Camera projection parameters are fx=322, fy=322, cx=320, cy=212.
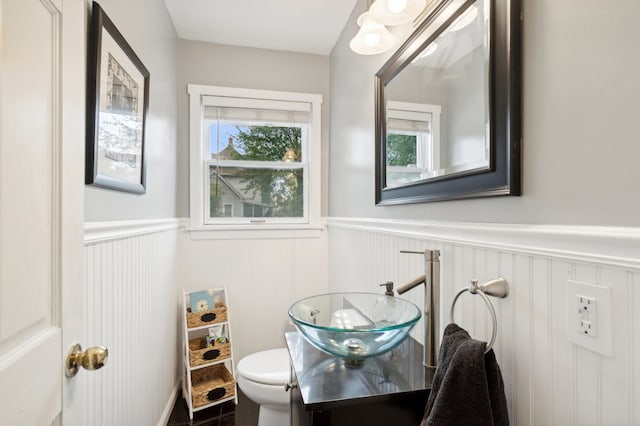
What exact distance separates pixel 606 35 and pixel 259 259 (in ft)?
7.18

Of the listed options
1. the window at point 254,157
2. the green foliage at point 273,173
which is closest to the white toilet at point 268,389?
the window at point 254,157

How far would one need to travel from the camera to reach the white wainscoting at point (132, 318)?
42.7 inches

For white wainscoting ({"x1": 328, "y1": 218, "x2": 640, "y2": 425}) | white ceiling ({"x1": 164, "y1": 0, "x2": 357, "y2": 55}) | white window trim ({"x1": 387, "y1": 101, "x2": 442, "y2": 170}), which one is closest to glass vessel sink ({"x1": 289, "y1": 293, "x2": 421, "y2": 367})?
white wainscoting ({"x1": 328, "y1": 218, "x2": 640, "y2": 425})

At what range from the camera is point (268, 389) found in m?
1.62

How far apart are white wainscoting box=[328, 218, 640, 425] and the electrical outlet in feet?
0.09

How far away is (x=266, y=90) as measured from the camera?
7.99 feet

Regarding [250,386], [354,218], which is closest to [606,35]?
[354,218]

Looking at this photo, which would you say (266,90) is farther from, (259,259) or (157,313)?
(157,313)

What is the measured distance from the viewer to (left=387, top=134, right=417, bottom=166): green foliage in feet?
4.19

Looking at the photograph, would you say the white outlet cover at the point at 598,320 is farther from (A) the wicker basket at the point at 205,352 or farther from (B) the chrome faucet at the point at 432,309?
(A) the wicker basket at the point at 205,352

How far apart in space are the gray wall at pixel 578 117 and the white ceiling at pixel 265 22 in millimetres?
1574

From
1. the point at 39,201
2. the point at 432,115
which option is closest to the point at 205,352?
the point at 39,201

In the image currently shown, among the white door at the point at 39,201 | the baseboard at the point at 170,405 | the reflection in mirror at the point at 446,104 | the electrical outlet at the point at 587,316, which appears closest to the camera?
the white door at the point at 39,201

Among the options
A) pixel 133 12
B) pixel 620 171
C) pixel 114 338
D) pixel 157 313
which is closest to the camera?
pixel 620 171
